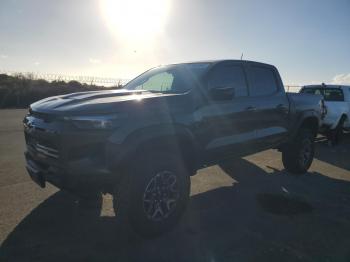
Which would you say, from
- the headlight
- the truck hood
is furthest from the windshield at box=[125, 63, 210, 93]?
the headlight

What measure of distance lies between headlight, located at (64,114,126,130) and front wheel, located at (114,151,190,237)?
1.73 feet

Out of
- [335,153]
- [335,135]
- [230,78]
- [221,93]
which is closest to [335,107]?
[335,135]

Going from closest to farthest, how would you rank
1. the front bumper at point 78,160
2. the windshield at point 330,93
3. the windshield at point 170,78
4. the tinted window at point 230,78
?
the front bumper at point 78,160 < the windshield at point 170,78 < the tinted window at point 230,78 < the windshield at point 330,93

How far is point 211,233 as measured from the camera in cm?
396

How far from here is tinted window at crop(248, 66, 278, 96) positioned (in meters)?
5.50

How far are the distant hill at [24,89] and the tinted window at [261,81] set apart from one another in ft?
55.1

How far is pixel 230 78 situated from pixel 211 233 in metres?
2.25

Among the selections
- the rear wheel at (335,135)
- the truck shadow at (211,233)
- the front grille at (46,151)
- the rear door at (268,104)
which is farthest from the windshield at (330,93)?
the front grille at (46,151)

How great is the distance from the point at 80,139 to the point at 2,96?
81.8 ft

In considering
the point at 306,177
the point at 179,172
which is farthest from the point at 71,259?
the point at 306,177

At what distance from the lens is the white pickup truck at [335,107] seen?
421 inches

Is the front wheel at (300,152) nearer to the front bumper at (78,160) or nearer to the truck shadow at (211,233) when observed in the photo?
the truck shadow at (211,233)

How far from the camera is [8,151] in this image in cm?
766

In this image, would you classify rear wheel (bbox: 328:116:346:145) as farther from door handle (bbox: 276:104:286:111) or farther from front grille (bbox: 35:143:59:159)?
front grille (bbox: 35:143:59:159)
